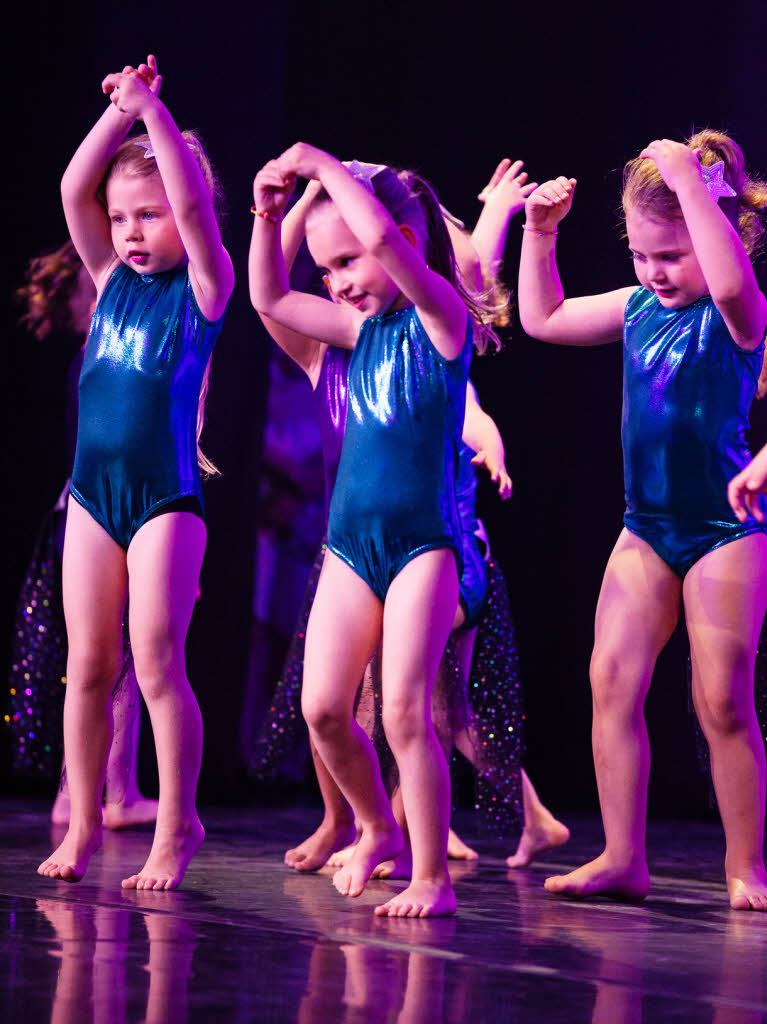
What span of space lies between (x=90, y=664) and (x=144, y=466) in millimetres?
361

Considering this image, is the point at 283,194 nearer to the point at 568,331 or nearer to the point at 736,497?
the point at 568,331

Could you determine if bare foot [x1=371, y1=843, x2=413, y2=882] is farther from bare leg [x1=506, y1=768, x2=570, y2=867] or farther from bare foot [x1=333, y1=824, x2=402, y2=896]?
bare leg [x1=506, y1=768, x2=570, y2=867]

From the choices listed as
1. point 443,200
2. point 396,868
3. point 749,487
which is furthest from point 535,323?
point 443,200

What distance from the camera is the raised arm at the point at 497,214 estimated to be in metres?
3.48

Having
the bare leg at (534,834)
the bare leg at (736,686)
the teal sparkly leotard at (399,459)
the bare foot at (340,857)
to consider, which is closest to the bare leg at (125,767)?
the bare foot at (340,857)

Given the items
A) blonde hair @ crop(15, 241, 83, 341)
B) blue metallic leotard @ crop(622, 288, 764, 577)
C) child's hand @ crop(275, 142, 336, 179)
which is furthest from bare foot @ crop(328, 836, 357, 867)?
blonde hair @ crop(15, 241, 83, 341)

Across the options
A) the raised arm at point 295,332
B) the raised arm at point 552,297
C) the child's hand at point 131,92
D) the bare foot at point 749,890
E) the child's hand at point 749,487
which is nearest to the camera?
the child's hand at point 749,487

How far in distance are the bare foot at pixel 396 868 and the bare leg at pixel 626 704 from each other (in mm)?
316

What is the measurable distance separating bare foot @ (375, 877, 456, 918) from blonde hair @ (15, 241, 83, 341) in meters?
2.45

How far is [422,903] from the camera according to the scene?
2.32 metres

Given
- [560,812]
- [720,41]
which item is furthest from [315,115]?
[560,812]

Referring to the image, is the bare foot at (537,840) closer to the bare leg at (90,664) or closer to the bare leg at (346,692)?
the bare leg at (346,692)

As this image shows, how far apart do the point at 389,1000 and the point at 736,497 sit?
99 centimetres

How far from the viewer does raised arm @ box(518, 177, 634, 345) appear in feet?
8.95
